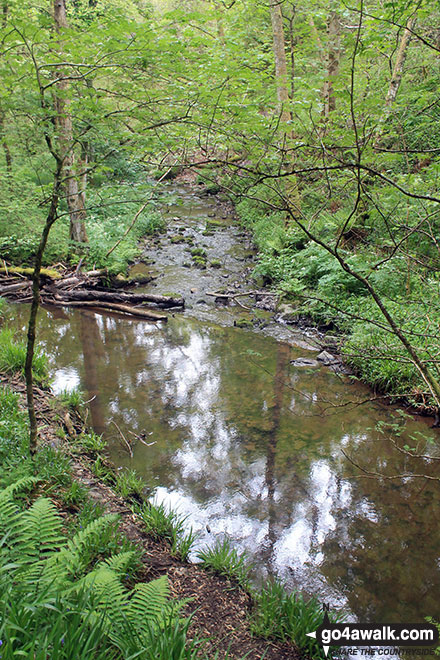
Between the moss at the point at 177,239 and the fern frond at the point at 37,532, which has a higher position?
the moss at the point at 177,239

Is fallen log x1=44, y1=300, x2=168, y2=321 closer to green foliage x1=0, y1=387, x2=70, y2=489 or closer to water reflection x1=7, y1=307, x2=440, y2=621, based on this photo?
water reflection x1=7, y1=307, x2=440, y2=621

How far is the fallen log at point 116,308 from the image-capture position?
9611 millimetres

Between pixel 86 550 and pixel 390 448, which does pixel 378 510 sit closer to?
pixel 390 448

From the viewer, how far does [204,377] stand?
23.4 feet

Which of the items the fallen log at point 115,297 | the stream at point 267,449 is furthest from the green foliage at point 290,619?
the fallen log at point 115,297

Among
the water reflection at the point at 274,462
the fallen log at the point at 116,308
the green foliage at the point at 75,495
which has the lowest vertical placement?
the water reflection at the point at 274,462

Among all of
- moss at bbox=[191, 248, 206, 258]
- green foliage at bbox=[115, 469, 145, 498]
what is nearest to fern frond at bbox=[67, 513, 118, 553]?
green foliage at bbox=[115, 469, 145, 498]

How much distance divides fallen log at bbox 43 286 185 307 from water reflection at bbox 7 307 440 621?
2.25 metres

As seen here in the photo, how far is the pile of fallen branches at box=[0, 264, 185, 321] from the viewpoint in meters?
10.2

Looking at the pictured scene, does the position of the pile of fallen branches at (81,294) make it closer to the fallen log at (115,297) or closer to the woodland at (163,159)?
the fallen log at (115,297)

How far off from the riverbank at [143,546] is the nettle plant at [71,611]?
0.86 ft

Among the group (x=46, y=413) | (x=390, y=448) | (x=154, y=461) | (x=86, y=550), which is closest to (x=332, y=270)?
(x=390, y=448)

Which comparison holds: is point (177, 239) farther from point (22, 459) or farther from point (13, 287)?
point (22, 459)

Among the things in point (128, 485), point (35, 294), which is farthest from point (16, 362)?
point (35, 294)
